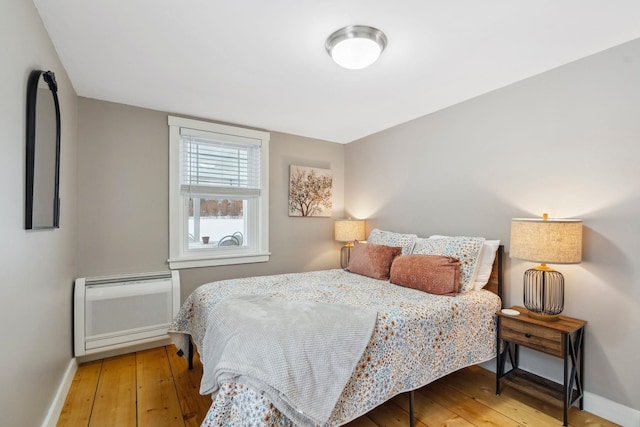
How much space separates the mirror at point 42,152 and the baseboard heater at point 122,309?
98 cm

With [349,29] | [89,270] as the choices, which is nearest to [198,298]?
[89,270]

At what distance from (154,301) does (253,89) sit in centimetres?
210

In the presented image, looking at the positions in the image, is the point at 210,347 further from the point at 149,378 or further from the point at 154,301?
the point at 154,301

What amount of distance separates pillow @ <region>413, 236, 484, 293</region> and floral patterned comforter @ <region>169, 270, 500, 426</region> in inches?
4.2

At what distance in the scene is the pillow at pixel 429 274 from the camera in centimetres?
227

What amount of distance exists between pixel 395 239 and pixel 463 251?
2.55ft

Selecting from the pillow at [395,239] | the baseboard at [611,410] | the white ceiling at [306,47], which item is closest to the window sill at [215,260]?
the pillow at [395,239]

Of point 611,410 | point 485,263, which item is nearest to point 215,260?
point 485,263

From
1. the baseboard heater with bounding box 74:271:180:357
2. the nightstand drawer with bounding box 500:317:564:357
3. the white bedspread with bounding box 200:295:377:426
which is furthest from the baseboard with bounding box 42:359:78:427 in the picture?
→ the nightstand drawer with bounding box 500:317:564:357

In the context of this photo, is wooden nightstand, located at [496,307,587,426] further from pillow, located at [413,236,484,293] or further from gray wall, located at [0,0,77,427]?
gray wall, located at [0,0,77,427]

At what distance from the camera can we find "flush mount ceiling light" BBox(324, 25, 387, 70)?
1771 millimetres

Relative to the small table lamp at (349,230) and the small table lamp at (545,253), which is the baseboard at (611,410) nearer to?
the small table lamp at (545,253)

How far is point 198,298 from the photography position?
225 centimetres

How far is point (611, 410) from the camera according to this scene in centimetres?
192
